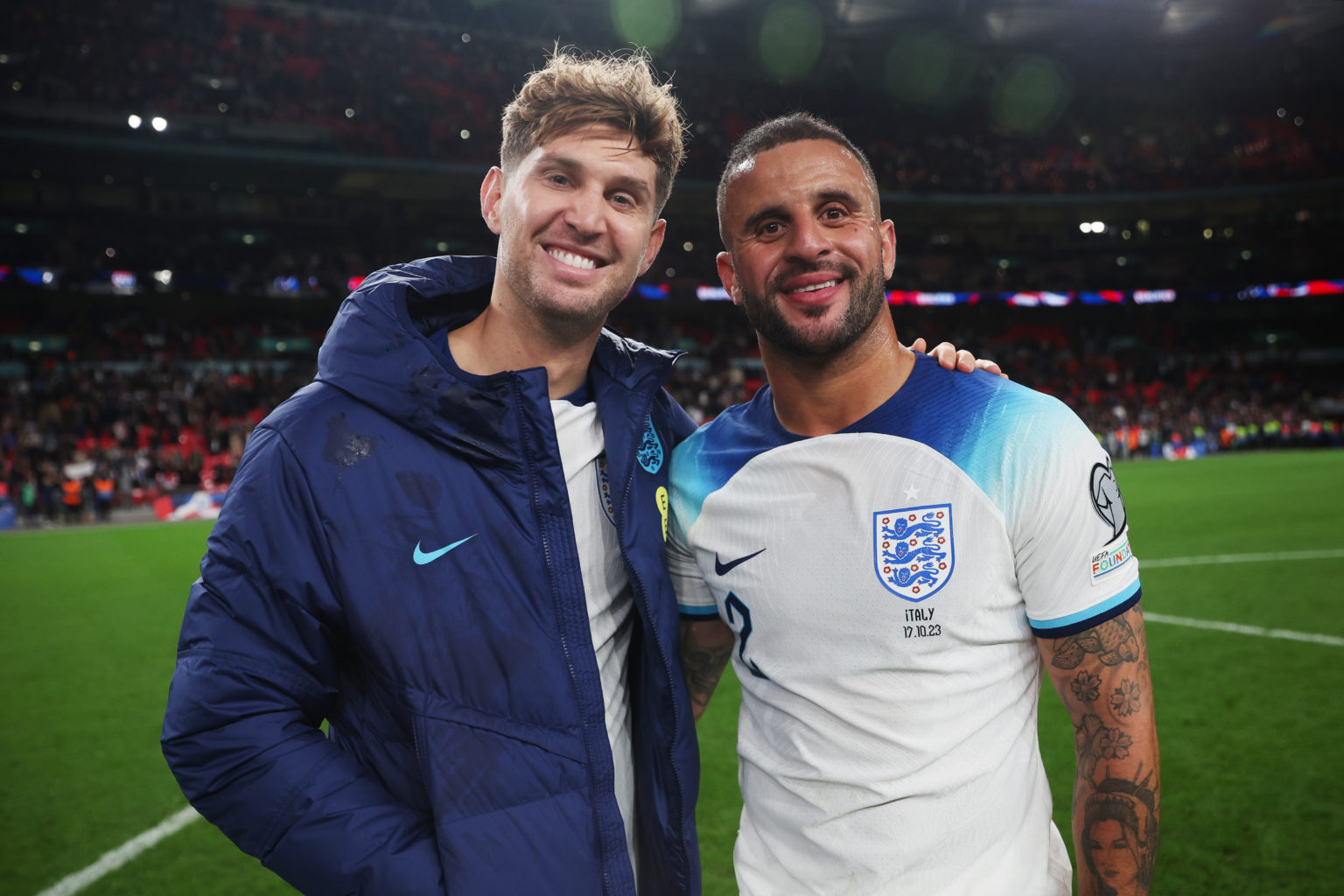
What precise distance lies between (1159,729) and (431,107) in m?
37.1

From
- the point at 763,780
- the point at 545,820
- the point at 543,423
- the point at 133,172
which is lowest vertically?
the point at 763,780

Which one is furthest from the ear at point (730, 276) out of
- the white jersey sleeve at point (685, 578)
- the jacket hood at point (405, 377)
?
the jacket hood at point (405, 377)

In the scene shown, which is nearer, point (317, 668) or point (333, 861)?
point (333, 861)

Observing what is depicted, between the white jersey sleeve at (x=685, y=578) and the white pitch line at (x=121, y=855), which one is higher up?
the white jersey sleeve at (x=685, y=578)

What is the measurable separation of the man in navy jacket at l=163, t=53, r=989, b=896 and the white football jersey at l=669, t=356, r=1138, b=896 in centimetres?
29

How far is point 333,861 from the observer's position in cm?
153

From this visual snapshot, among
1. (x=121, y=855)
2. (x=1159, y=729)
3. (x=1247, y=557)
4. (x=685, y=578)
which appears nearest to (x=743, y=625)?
(x=685, y=578)

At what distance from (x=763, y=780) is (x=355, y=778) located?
103 centimetres

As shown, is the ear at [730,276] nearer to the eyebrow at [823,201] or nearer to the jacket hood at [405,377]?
the eyebrow at [823,201]

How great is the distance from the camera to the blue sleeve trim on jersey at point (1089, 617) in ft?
6.27

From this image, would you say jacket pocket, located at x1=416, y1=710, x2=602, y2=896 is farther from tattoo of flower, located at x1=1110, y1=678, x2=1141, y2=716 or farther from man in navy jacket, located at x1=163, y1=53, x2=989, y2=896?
tattoo of flower, located at x1=1110, y1=678, x2=1141, y2=716

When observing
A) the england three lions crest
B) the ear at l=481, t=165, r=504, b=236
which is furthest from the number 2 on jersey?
the ear at l=481, t=165, r=504, b=236

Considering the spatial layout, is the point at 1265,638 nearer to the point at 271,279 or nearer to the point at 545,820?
the point at 545,820

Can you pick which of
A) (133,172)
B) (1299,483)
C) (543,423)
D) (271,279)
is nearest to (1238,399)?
(1299,483)
